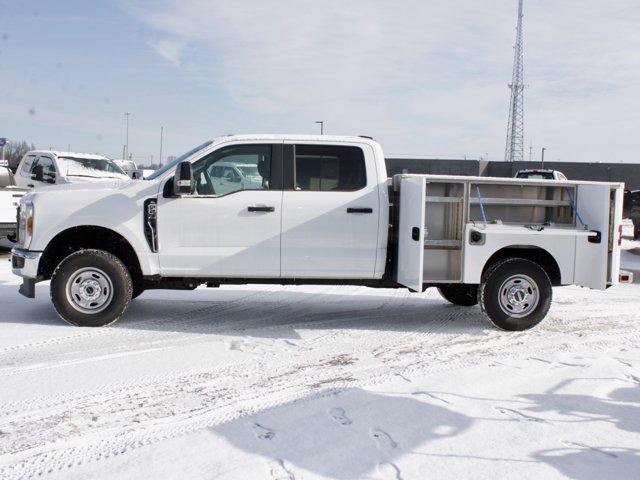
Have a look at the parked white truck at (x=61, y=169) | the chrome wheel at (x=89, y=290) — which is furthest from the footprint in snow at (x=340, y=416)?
the parked white truck at (x=61, y=169)

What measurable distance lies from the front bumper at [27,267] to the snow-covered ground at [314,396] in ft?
1.31

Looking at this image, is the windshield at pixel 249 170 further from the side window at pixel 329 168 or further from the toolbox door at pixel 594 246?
the toolbox door at pixel 594 246

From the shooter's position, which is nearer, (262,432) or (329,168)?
(262,432)

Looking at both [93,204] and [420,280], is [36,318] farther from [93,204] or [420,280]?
[420,280]

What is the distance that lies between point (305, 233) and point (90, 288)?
229cm

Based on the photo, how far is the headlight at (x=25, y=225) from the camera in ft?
23.5

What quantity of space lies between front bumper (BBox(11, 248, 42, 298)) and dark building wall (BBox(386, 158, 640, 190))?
41.3m

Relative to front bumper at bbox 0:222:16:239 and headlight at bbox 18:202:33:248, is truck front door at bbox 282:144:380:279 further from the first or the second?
front bumper at bbox 0:222:16:239

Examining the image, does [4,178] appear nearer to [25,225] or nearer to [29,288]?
[25,225]

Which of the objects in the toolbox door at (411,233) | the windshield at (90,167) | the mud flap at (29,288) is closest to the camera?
the toolbox door at (411,233)

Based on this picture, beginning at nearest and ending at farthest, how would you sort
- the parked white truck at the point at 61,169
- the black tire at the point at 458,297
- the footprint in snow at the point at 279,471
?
the footprint in snow at the point at 279,471 → the black tire at the point at 458,297 → the parked white truck at the point at 61,169

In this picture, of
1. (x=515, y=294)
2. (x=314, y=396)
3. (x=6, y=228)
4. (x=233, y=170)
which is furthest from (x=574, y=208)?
(x=6, y=228)

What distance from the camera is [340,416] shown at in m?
4.54

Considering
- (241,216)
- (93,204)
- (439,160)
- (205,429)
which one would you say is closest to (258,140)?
(241,216)
